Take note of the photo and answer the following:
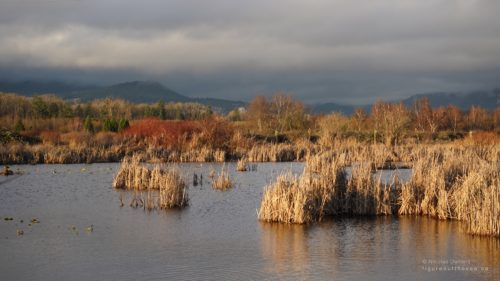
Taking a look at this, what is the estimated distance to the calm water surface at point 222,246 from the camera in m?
12.0

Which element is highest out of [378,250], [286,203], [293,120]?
[293,120]

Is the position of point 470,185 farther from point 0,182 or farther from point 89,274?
point 0,182

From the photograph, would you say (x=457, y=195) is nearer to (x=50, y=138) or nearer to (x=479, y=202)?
(x=479, y=202)

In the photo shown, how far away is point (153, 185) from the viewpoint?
23.6 metres

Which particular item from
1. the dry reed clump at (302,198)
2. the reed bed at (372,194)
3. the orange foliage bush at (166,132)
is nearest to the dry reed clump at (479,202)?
the reed bed at (372,194)

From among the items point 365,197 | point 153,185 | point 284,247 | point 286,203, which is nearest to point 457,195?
point 365,197

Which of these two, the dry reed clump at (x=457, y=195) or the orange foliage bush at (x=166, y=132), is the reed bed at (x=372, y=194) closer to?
the dry reed clump at (x=457, y=195)

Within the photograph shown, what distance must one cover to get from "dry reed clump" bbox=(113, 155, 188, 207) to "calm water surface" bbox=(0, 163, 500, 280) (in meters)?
0.53

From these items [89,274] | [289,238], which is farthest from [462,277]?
[89,274]

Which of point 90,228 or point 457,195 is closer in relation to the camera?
point 90,228

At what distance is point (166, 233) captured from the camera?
15.9 metres

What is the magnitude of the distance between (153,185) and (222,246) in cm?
983

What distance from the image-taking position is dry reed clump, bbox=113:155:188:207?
786 inches

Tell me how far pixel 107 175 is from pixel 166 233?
15886 mm
